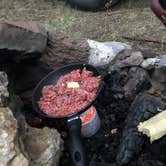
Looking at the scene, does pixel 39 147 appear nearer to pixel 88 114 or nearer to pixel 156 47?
pixel 88 114

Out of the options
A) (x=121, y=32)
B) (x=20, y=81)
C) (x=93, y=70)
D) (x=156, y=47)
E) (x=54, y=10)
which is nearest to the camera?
(x=93, y=70)

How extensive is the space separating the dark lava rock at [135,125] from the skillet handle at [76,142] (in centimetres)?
22

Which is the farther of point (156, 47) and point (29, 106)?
point (156, 47)

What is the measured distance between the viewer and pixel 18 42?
326cm

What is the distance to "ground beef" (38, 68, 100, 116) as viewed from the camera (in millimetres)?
3094

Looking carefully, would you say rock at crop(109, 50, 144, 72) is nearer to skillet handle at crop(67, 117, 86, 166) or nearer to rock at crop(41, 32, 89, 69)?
rock at crop(41, 32, 89, 69)

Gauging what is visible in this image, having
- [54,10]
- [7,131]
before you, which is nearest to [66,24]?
[54,10]

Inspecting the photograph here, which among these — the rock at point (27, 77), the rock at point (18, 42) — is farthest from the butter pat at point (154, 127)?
the rock at point (27, 77)

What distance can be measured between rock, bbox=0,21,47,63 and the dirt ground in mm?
1448

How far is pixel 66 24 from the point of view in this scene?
5176 mm

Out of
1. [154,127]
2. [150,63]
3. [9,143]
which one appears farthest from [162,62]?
[9,143]

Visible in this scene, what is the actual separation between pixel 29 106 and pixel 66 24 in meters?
1.75

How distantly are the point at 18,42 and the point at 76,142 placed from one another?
2.60 feet

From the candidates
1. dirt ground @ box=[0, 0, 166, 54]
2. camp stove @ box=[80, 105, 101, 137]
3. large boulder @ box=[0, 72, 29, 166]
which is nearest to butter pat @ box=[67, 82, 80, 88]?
camp stove @ box=[80, 105, 101, 137]
